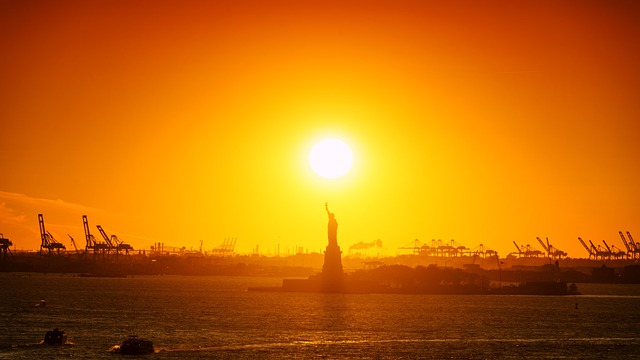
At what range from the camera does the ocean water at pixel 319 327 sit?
77250 millimetres

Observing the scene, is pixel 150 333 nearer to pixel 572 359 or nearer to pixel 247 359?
pixel 247 359

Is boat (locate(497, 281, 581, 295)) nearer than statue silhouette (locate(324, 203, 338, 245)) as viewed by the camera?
No

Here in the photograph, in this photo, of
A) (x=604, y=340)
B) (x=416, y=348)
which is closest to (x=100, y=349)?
(x=416, y=348)

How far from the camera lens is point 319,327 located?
100625 millimetres

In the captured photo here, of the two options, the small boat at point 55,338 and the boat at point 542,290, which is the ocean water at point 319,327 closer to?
the small boat at point 55,338

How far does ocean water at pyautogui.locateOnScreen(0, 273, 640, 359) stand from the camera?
253ft

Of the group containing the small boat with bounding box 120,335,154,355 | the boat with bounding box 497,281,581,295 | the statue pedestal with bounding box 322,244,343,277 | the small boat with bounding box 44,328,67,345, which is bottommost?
the small boat with bounding box 120,335,154,355

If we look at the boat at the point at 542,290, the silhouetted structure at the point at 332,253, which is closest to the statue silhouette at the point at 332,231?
the silhouetted structure at the point at 332,253

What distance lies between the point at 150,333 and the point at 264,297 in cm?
7679

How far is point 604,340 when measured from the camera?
93125mm

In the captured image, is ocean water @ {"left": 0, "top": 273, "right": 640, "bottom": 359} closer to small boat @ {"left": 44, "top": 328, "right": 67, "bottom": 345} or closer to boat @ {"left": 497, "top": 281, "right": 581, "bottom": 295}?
small boat @ {"left": 44, "top": 328, "right": 67, "bottom": 345}

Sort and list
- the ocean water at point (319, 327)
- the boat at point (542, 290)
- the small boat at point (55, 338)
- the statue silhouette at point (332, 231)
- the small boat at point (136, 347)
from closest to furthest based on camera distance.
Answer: the small boat at point (136, 347), the small boat at point (55, 338), the ocean water at point (319, 327), the statue silhouette at point (332, 231), the boat at point (542, 290)

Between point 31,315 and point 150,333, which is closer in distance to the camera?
point 150,333

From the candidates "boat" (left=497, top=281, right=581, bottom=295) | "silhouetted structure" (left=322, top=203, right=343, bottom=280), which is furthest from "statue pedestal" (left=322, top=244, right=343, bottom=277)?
"boat" (left=497, top=281, right=581, bottom=295)
